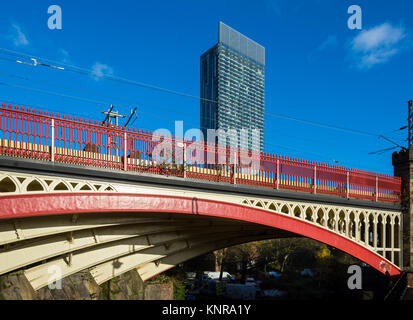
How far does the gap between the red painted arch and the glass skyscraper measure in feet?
329

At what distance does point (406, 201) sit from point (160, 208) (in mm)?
12772

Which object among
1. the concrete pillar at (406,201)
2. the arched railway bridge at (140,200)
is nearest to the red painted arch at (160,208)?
the arched railway bridge at (140,200)

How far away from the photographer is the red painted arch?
717 centimetres

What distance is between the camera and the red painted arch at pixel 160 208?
7173mm

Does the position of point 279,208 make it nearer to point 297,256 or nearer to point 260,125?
point 297,256

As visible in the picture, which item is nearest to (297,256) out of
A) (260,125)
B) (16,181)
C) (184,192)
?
(184,192)

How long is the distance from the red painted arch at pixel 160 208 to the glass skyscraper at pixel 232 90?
100222 millimetres

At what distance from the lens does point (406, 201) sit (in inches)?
617
